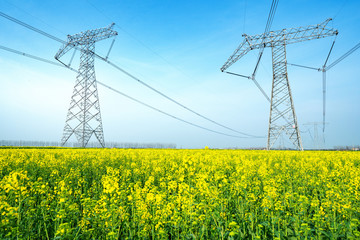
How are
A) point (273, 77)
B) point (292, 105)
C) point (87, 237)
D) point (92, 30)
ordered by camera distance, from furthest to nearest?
point (92, 30), point (273, 77), point (292, 105), point (87, 237)

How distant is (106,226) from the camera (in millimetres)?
3133

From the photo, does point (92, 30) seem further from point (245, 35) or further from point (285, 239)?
point (285, 239)

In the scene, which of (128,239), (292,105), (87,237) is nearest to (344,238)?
(128,239)

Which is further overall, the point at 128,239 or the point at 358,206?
the point at 358,206

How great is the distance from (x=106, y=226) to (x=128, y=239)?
0.44m

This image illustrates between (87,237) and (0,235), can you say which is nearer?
(0,235)

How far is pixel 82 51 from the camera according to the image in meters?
30.2

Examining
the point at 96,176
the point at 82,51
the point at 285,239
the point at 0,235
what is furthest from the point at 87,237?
the point at 82,51

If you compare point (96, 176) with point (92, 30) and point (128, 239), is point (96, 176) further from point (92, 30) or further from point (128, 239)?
point (92, 30)

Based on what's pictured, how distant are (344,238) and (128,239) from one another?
12.1 feet

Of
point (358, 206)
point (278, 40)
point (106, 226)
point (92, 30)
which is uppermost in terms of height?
point (92, 30)

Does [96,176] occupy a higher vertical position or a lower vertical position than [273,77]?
lower

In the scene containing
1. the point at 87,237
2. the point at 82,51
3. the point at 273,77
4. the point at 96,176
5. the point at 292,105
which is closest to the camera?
the point at 87,237

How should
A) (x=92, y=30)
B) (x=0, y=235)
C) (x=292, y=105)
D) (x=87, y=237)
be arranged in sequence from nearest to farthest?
(x=0, y=235)
(x=87, y=237)
(x=292, y=105)
(x=92, y=30)
